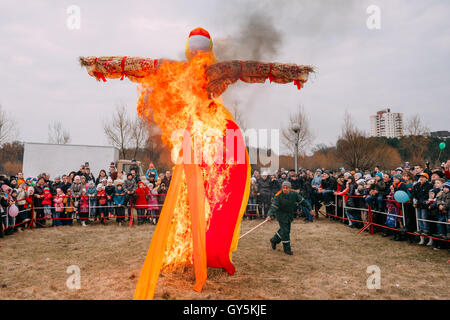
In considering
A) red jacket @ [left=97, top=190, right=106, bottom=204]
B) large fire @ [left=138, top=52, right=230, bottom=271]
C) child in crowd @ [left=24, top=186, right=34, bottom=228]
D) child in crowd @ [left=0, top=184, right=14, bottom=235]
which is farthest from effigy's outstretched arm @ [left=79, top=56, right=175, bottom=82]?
child in crowd @ [left=24, top=186, right=34, bottom=228]

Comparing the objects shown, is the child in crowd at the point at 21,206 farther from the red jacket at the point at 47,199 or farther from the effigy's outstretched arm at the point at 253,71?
the effigy's outstretched arm at the point at 253,71

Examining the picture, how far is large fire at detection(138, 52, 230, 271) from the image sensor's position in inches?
187

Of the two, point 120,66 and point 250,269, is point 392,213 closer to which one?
point 250,269

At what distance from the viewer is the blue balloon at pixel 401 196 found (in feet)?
24.9

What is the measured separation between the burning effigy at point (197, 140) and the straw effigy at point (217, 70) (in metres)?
0.02

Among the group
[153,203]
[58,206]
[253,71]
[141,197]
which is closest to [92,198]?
[58,206]

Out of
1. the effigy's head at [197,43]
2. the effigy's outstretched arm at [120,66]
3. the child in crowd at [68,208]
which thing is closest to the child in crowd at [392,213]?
the effigy's head at [197,43]

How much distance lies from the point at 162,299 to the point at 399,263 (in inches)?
209

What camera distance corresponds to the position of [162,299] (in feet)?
14.0

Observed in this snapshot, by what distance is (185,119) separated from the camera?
495 cm

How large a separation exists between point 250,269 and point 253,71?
13.1 feet

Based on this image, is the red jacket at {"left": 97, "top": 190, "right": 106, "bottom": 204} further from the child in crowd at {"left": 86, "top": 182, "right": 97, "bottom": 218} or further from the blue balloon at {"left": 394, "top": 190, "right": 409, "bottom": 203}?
the blue balloon at {"left": 394, "top": 190, "right": 409, "bottom": 203}

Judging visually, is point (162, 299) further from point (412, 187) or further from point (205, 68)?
point (412, 187)
